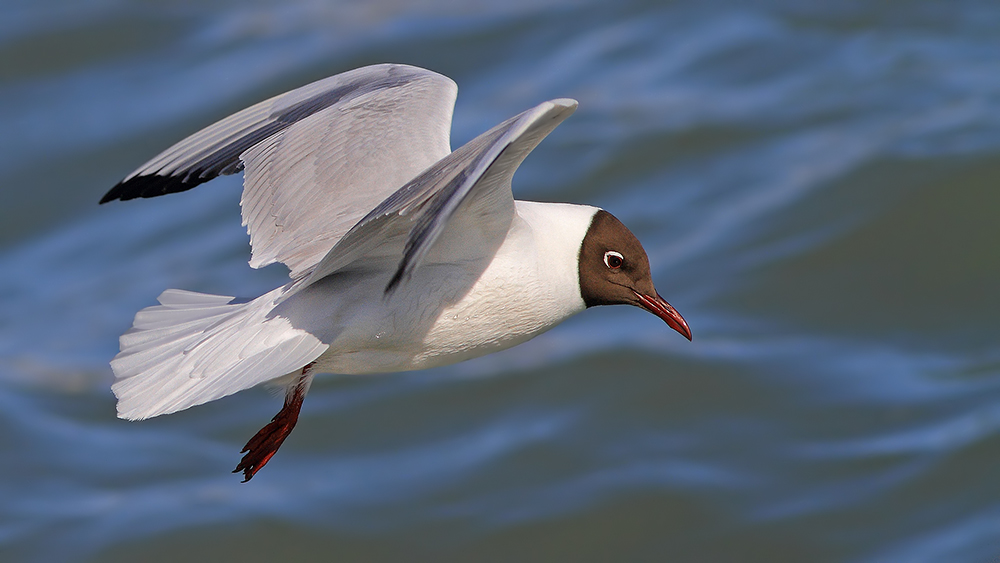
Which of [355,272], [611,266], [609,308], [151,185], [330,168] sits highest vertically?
[609,308]

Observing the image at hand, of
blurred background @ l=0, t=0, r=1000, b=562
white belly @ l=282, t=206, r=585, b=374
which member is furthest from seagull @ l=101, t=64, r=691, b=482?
blurred background @ l=0, t=0, r=1000, b=562

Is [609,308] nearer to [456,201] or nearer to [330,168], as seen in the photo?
[330,168]

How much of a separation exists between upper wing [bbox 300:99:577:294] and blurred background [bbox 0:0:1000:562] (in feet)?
16.4

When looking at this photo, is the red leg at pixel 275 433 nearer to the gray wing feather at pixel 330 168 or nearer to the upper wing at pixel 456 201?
the gray wing feather at pixel 330 168

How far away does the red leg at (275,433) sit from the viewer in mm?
4422

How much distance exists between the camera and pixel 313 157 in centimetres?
455

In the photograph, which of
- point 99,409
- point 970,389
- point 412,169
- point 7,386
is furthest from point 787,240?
point 412,169

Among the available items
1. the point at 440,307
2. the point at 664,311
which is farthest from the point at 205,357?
the point at 664,311

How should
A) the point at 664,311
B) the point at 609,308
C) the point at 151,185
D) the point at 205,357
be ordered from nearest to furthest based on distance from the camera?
1. the point at 205,357
2. the point at 664,311
3. the point at 151,185
4. the point at 609,308

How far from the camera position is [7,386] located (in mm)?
10570

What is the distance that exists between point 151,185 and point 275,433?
0.91 metres

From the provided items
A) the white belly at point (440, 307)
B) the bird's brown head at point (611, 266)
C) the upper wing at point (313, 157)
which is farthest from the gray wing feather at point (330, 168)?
the bird's brown head at point (611, 266)

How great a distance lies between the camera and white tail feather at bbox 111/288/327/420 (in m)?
3.90

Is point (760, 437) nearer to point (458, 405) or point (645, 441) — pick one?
point (645, 441)
